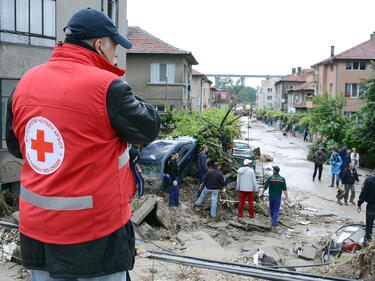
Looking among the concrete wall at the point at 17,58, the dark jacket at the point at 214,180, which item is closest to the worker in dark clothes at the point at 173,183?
the dark jacket at the point at 214,180

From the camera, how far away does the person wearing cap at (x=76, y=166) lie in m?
1.75

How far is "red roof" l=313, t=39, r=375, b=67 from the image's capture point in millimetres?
43750

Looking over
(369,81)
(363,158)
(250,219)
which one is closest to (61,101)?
(250,219)

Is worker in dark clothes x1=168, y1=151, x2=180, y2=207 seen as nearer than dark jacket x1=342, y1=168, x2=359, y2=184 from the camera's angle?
Yes

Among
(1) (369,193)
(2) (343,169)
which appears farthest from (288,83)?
(1) (369,193)

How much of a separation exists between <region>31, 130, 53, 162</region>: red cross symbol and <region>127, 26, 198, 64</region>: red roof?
2491 centimetres

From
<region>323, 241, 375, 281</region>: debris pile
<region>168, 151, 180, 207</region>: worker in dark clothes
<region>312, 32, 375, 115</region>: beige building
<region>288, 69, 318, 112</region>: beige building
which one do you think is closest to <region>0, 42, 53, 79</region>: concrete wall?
<region>168, 151, 180, 207</region>: worker in dark clothes

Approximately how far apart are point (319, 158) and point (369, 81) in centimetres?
678

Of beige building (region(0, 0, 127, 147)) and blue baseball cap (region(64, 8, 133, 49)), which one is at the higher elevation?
beige building (region(0, 0, 127, 147))

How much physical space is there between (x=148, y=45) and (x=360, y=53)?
26.9 meters

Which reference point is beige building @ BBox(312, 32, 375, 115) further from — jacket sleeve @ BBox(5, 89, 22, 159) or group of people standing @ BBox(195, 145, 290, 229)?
jacket sleeve @ BBox(5, 89, 22, 159)

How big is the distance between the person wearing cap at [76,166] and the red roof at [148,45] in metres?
24.9

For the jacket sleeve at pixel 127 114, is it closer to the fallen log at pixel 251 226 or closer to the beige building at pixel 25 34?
the beige building at pixel 25 34

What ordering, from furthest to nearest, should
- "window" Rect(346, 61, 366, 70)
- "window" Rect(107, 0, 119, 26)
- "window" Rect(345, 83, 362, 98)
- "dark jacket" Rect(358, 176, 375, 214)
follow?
"window" Rect(346, 61, 366, 70) < "window" Rect(345, 83, 362, 98) < "window" Rect(107, 0, 119, 26) < "dark jacket" Rect(358, 176, 375, 214)
